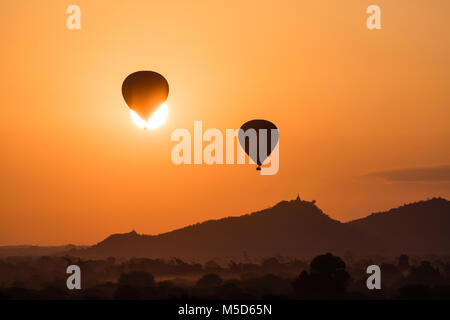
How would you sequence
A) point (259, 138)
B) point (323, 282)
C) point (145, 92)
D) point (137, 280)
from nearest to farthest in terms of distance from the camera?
point (145, 92) < point (259, 138) < point (323, 282) < point (137, 280)

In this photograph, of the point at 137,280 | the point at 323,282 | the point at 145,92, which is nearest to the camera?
the point at 145,92

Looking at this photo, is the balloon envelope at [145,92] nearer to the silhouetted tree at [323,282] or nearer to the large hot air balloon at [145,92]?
the large hot air balloon at [145,92]

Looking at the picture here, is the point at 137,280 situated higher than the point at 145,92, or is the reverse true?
the point at 145,92

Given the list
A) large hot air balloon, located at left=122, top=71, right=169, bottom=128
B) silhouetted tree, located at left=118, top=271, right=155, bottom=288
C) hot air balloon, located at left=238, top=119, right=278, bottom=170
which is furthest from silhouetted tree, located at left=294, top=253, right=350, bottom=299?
large hot air balloon, located at left=122, top=71, right=169, bottom=128

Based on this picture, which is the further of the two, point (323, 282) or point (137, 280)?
point (137, 280)

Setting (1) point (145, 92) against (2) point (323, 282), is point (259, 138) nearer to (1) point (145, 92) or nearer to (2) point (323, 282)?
(1) point (145, 92)

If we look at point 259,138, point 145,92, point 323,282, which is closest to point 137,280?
point 323,282
